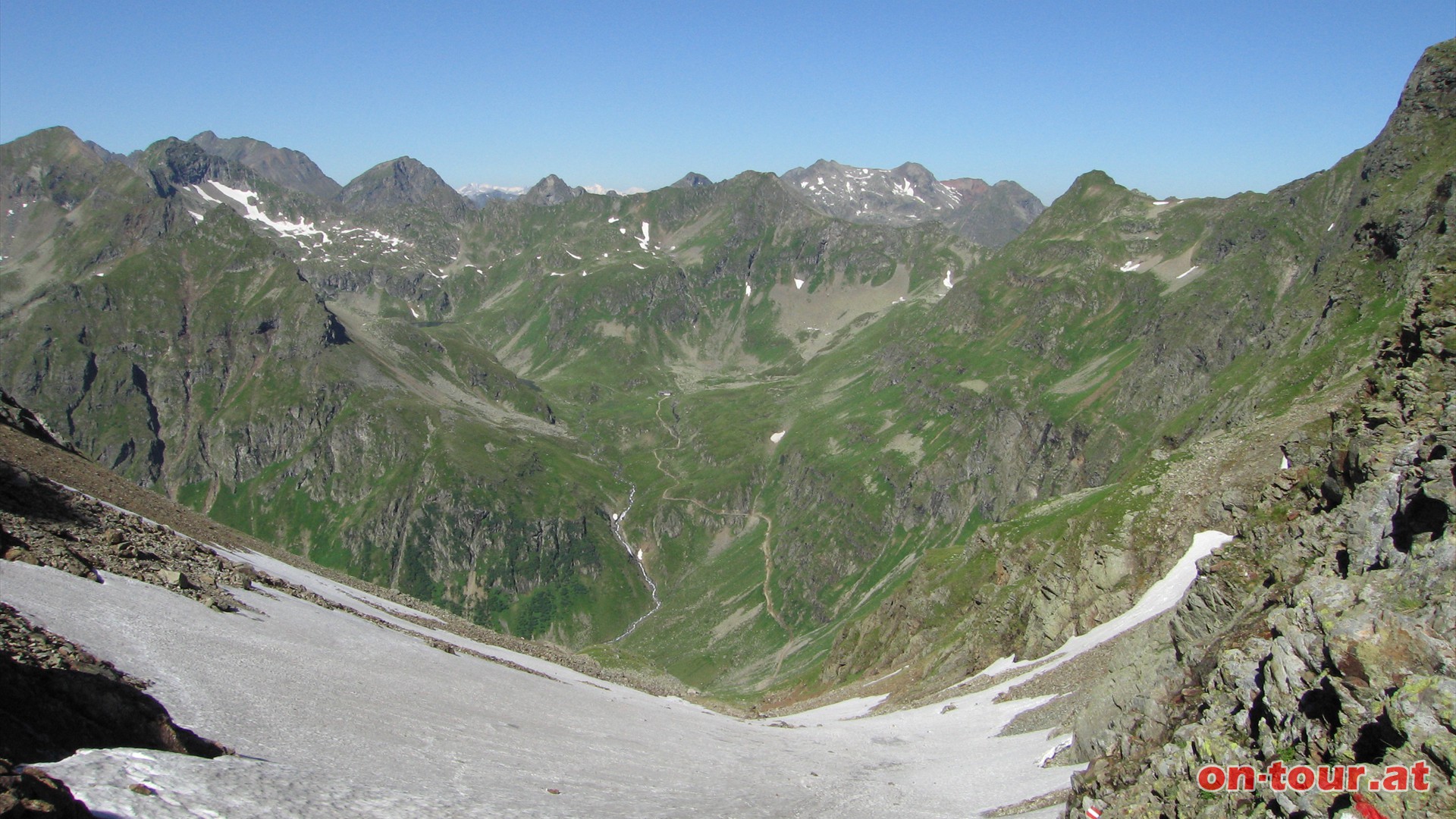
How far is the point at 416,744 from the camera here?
83.0 ft

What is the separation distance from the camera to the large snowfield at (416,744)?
1817 centimetres

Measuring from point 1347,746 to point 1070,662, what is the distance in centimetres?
4103

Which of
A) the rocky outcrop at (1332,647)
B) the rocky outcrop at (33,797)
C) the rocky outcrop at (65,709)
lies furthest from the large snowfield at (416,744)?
the rocky outcrop at (1332,647)

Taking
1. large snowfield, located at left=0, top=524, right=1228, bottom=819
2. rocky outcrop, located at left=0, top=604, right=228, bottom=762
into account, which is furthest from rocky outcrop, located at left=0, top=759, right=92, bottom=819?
rocky outcrop, located at left=0, top=604, right=228, bottom=762

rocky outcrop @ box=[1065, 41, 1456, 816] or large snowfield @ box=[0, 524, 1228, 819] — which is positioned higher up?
rocky outcrop @ box=[1065, 41, 1456, 816]

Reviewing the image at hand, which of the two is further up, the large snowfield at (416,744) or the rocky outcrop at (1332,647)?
the rocky outcrop at (1332,647)

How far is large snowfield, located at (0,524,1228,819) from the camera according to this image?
18.2 metres

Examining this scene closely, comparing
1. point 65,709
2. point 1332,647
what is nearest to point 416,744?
point 65,709

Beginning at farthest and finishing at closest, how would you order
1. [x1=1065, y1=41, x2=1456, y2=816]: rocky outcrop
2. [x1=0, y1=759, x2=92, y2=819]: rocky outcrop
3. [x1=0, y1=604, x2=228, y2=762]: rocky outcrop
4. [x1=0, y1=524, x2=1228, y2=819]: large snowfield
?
[x1=0, y1=524, x2=1228, y2=819]: large snowfield
[x1=0, y1=604, x2=228, y2=762]: rocky outcrop
[x1=1065, y1=41, x2=1456, y2=816]: rocky outcrop
[x1=0, y1=759, x2=92, y2=819]: rocky outcrop

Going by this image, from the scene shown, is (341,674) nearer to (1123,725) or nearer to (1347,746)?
(1123,725)

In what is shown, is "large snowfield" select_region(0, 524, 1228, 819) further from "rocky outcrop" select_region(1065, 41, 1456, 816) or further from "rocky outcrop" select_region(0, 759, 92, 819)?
"rocky outcrop" select_region(1065, 41, 1456, 816)

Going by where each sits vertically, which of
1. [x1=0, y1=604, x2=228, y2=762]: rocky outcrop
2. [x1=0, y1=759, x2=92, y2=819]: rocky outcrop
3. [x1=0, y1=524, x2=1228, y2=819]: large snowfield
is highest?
[x1=0, y1=759, x2=92, y2=819]: rocky outcrop

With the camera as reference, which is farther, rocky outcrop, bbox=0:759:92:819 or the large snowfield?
the large snowfield

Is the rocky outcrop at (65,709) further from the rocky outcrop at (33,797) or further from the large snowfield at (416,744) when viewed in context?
the rocky outcrop at (33,797)
